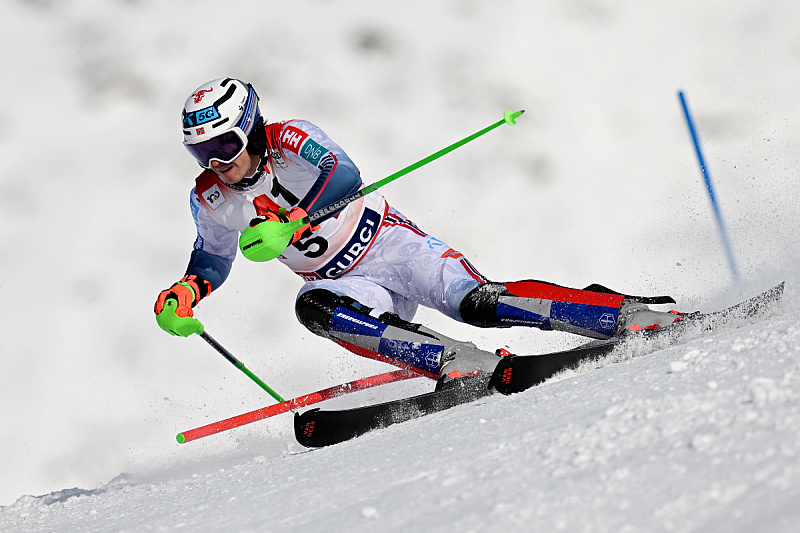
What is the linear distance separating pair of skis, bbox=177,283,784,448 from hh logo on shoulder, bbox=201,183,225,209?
1064 millimetres

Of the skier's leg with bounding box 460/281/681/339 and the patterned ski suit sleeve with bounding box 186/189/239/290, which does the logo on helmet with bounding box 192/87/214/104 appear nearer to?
the patterned ski suit sleeve with bounding box 186/189/239/290

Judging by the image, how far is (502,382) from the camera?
2547 mm

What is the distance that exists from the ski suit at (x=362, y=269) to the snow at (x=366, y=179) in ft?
1.48

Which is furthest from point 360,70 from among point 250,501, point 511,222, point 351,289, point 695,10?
point 250,501

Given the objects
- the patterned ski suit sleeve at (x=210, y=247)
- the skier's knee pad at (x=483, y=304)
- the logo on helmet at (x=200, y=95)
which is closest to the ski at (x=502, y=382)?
the skier's knee pad at (x=483, y=304)

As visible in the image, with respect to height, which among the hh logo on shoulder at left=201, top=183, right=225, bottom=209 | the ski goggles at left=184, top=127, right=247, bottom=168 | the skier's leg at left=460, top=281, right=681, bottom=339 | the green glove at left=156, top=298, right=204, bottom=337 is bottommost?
the skier's leg at left=460, top=281, right=681, bottom=339

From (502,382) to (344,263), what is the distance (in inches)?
46.3

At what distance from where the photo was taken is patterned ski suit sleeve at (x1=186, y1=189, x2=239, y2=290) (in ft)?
11.7

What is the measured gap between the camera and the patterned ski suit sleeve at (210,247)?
357cm

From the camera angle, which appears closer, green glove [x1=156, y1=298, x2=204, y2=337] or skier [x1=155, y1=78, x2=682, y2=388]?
skier [x1=155, y1=78, x2=682, y2=388]

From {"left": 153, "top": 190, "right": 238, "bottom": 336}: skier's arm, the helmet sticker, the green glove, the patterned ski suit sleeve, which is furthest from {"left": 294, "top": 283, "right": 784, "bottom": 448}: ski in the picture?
the helmet sticker

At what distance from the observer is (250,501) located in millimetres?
1959

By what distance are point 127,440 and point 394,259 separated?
104 inches

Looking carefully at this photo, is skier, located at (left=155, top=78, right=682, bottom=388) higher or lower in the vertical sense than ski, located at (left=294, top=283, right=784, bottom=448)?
higher
